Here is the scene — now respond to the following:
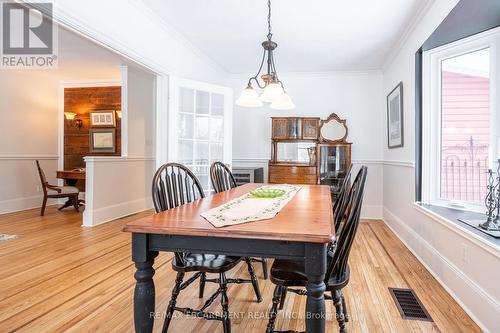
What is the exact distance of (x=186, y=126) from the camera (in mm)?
3920

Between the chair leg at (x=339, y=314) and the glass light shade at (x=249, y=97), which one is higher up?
the glass light shade at (x=249, y=97)

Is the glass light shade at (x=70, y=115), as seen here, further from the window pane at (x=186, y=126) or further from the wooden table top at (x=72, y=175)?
the window pane at (x=186, y=126)

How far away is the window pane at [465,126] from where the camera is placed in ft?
8.34

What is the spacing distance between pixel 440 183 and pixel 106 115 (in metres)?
5.78

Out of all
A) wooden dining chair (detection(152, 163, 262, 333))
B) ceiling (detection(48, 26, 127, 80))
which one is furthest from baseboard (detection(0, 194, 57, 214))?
wooden dining chair (detection(152, 163, 262, 333))

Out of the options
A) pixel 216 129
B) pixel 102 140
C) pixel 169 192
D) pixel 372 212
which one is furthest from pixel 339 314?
pixel 102 140

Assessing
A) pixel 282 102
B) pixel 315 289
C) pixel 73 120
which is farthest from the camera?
pixel 73 120

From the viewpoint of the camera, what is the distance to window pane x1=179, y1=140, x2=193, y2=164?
3.87m

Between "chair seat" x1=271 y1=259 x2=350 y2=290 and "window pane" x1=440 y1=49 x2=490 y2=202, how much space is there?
1.80 meters

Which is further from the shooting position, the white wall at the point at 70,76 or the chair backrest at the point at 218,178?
the white wall at the point at 70,76

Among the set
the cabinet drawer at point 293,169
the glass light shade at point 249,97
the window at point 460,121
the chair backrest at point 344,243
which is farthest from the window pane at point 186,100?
the chair backrest at point 344,243

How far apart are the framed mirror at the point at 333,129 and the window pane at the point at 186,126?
2.21 meters

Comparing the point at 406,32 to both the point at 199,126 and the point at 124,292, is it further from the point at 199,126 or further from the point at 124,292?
the point at 124,292

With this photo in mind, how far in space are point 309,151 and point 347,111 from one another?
96 cm
